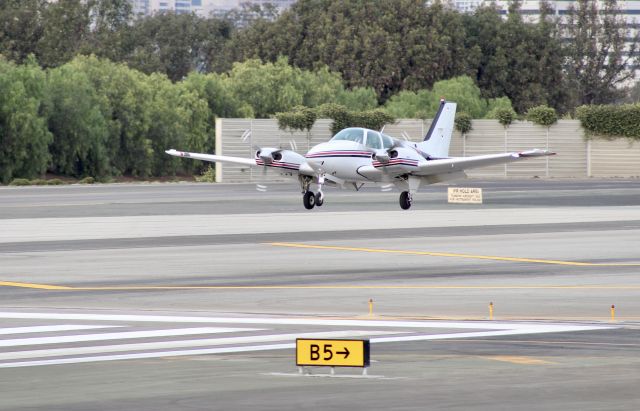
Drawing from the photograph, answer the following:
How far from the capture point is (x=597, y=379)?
13.1 metres

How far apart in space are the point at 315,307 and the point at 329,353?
6.82 m

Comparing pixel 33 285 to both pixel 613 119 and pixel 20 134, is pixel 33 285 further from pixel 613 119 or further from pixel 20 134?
pixel 613 119

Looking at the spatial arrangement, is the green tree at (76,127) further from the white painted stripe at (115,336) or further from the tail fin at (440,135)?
the white painted stripe at (115,336)

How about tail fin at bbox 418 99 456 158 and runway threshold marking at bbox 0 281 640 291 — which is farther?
tail fin at bbox 418 99 456 158

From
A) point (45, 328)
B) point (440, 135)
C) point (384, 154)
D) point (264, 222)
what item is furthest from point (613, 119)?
point (45, 328)

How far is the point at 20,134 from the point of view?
236ft

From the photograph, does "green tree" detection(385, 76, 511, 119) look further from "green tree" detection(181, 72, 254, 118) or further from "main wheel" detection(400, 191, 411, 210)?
"main wheel" detection(400, 191, 411, 210)

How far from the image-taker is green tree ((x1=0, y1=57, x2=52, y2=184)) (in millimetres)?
71625

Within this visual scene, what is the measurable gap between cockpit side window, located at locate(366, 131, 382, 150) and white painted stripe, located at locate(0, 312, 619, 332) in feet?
89.1

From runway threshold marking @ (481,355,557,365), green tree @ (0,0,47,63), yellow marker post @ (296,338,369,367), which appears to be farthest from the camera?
green tree @ (0,0,47,63)

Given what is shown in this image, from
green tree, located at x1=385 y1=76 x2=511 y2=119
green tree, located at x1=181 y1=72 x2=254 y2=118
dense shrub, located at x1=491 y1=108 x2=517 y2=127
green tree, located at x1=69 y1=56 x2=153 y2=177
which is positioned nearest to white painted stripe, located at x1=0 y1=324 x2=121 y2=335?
green tree, located at x1=69 y1=56 x2=153 y2=177

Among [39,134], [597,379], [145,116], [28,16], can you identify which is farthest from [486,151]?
[597,379]

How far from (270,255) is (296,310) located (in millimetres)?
10246

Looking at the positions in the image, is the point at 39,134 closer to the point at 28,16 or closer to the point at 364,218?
the point at 364,218
